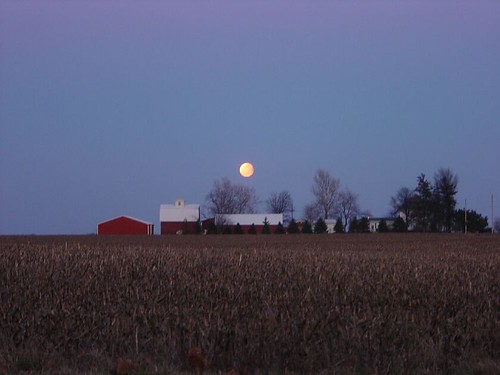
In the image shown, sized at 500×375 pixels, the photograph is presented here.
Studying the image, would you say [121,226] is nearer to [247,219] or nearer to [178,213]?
[178,213]

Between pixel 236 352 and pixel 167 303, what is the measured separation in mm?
3958

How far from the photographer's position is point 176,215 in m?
91.3

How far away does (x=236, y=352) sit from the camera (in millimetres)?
11219

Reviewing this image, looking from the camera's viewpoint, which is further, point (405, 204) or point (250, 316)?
point (405, 204)

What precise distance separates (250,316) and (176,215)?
3089 inches

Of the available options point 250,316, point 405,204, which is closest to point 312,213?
point 405,204

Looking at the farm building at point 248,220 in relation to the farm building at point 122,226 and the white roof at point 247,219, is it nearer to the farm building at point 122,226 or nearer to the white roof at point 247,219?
the white roof at point 247,219

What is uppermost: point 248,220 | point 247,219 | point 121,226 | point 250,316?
point 247,219

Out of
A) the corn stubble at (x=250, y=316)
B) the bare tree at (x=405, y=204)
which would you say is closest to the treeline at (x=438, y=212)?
the bare tree at (x=405, y=204)

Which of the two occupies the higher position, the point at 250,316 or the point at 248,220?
the point at 248,220

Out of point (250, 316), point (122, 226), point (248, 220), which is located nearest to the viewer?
point (250, 316)

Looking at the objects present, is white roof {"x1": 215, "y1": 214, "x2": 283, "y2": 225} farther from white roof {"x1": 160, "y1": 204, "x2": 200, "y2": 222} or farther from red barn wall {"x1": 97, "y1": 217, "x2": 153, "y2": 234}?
red barn wall {"x1": 97, "y1": 217, "x2": 153, "y2": 234}

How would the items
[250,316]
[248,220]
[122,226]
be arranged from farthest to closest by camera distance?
[248,220] < [122,226] < [250,316]

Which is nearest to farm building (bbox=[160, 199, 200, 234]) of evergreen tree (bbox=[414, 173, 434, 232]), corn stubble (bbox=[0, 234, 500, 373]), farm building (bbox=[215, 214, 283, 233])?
farm building (bbox=[215, 214, 283, 233])
